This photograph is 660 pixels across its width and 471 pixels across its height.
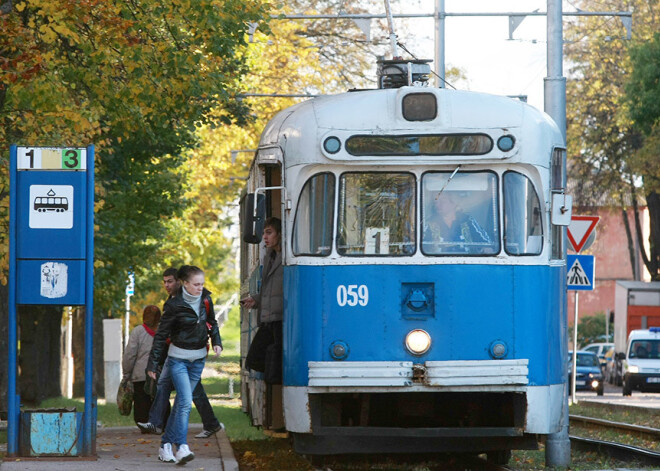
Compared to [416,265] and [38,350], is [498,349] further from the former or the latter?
[38,350]

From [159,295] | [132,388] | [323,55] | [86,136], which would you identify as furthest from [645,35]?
[132,388]

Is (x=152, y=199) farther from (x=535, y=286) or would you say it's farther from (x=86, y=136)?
(x=535, y=286)

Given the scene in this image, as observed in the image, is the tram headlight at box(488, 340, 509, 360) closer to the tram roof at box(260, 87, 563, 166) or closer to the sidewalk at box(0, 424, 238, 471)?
the tram roof at box(260, 87, 563, 166)

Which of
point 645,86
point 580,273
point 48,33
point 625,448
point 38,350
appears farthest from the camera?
point 645,86

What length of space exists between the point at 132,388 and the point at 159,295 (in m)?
27.1

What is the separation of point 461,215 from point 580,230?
8.99 meters

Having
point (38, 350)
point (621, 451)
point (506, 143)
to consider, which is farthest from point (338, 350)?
point (38, 350)

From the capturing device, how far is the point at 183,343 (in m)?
12.3

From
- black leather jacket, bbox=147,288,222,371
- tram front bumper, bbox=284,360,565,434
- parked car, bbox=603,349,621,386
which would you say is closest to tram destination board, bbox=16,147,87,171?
black leather jacket, bbox=147,288,222,371

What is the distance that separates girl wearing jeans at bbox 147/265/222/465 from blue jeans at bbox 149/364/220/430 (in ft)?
0.72

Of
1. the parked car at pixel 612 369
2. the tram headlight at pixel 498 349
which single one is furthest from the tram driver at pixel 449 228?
the parked car at pixel 612 369

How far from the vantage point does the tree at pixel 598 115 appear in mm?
43812

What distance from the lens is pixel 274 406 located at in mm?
12195

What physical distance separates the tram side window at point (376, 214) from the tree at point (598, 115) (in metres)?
32.6
